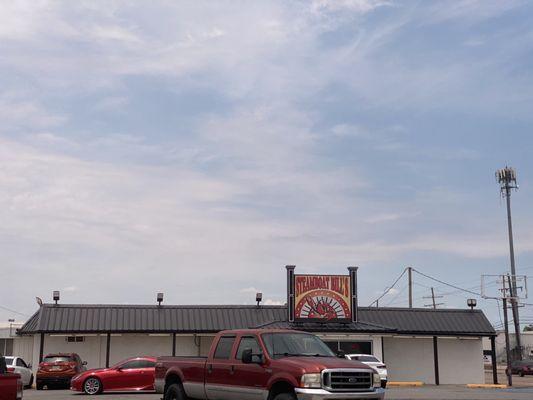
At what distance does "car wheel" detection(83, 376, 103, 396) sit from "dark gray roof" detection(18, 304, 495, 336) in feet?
35.1

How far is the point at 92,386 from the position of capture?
82.0 feet

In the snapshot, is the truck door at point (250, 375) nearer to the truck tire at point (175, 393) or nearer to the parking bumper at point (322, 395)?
the parking bumper at point (322, 395)

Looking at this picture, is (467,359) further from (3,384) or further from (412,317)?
(3,384)

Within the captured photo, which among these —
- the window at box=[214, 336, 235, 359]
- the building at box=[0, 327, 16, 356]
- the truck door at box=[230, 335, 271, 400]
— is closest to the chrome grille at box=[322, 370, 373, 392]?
the truck door at box=[230, 335, 271, 400]

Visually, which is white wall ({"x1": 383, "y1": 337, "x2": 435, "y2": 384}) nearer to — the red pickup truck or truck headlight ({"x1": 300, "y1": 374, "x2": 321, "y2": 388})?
the red pickup truck

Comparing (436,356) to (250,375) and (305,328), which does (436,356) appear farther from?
(250,375)

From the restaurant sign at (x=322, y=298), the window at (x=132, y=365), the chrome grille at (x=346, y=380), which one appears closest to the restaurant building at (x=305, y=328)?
the restaurant sign at (x=322, y=298)

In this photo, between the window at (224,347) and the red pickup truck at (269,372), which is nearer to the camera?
the red pickup truck at (269,372)

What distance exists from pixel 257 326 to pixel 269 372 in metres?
23.4

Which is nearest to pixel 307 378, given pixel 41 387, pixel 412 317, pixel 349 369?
pixel 349 369

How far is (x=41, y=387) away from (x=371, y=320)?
17.2m

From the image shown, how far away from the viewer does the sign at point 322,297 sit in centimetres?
3588

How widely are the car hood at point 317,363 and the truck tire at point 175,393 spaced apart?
10.9 ft

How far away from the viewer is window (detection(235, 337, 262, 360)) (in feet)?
45.0
